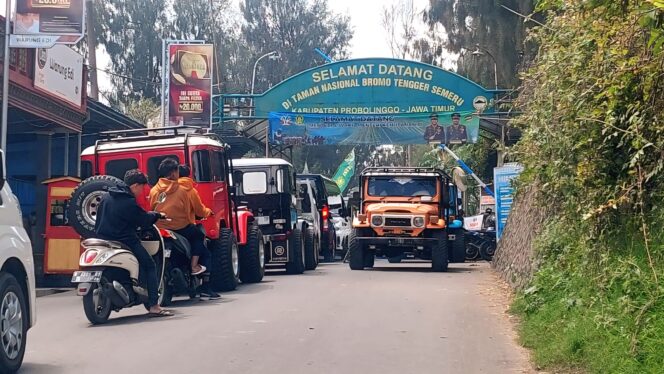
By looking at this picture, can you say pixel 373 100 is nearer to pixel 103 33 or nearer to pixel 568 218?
pixel 568 218

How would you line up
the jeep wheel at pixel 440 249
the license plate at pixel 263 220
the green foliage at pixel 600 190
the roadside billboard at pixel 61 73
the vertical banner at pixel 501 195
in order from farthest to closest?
the vertical banner at pixel 501 195
the roadside billboard at pixel 61 73
the jeep wheel at pixel 440 249
the license plate at pixel 263 220
the green foliage at pixel 600 190

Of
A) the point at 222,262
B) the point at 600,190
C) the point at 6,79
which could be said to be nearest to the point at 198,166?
the point at 222,262

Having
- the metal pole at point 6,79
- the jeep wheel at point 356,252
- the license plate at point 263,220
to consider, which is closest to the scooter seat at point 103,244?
the metal pole at point 6,79

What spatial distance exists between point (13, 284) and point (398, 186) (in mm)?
15327

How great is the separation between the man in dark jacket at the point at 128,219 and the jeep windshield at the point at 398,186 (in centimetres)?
1159

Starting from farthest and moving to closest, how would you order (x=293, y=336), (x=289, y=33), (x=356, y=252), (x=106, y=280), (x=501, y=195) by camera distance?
(x=289, y=33)
(x=501, y=195)
(x=356, y=252)
(x=106, y=280)
(x=293, y=336)

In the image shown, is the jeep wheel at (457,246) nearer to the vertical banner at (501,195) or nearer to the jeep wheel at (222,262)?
the vertical banner at (501,195)

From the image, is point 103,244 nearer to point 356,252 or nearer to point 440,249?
point 356,252

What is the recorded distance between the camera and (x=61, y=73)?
915 inches

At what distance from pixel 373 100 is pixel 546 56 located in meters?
20.0

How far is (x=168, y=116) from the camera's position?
101 feet

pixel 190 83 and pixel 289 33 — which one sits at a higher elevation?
pixel 289 33

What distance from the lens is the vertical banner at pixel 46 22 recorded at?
17875 mm

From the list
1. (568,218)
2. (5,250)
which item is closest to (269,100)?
(568,218)
